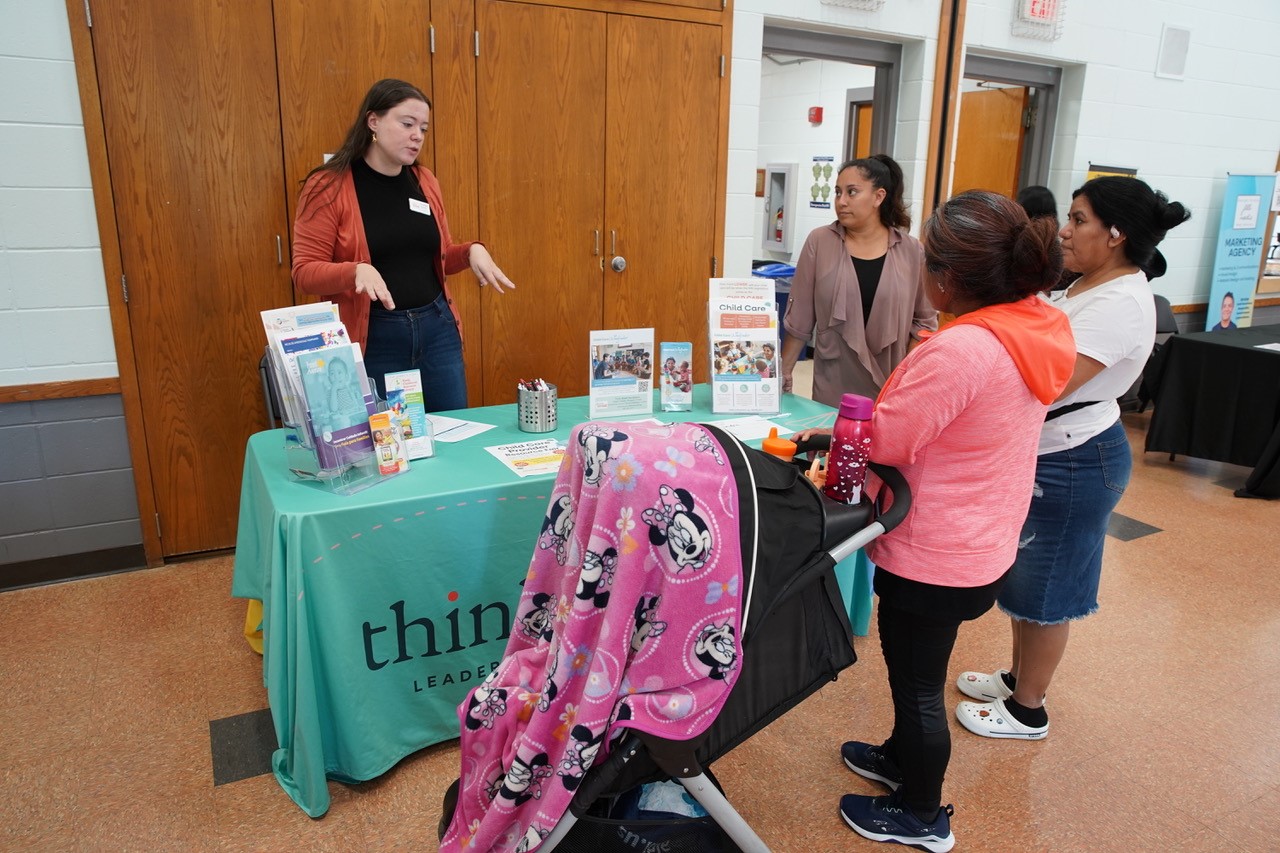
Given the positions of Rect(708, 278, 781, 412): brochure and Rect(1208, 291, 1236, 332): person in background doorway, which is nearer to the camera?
Rect(708, 278, 781, 412): brochure

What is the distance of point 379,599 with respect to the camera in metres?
1.88

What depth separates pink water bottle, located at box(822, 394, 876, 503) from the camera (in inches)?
59.2

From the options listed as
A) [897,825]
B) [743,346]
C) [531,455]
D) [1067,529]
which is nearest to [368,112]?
[531,455]

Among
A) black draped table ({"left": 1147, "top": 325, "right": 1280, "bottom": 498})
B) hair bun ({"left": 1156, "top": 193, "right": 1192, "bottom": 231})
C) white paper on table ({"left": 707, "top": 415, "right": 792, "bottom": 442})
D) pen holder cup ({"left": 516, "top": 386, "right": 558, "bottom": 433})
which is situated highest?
hair bun ({"left": 1156, "top": 193, "right": 1192, "bottom": 231})

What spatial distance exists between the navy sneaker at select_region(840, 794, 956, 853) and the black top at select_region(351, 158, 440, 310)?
1.90m

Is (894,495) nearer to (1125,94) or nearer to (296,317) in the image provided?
(296,317)

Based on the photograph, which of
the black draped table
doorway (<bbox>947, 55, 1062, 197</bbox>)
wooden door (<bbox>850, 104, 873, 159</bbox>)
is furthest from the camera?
wooden door (<bbox>850, 104, 873, 159</bbox>)

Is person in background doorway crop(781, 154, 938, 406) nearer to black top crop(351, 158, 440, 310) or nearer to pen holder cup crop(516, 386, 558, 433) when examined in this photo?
pen holder cup crop(516, 386, 558, 433)

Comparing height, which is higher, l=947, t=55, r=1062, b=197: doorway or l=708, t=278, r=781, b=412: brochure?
l=947, t=55, r=1062, b=197: doorway

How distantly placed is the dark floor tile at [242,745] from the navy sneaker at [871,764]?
1436 mm

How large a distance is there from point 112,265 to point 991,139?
4.97 metres

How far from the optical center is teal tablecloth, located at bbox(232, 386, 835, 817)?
177cm

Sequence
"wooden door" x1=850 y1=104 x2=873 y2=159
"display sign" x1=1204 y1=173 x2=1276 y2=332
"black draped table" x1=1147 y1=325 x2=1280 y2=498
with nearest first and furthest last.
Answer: "black draped table" x1=1147 y1=325 x2=1280 y2=498 < "display sign" x1=1204 y1=173 x2=1276 y2=332 < "wooden door" x1=850 y1=104 x2=873 y2=159

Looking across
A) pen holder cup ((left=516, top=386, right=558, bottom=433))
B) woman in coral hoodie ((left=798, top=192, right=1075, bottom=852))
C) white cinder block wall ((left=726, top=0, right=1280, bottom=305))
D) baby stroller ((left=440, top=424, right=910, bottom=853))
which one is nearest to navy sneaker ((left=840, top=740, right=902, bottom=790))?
A: woman in coral hoodie ((left=798, top=192, right=1075, bottom=852))
